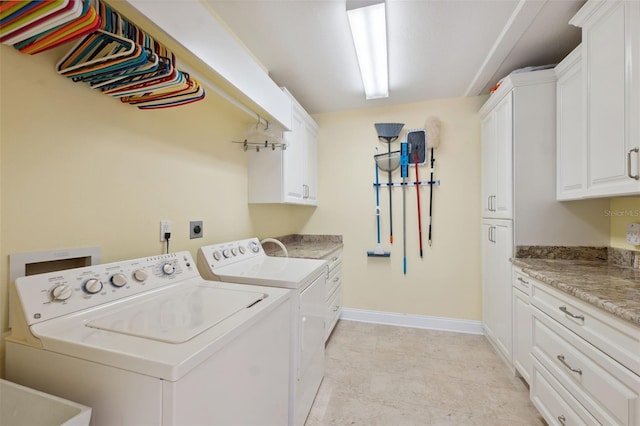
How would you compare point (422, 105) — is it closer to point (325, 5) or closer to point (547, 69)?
point (547, 69)

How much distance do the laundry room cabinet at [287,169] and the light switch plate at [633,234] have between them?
7.78 feet

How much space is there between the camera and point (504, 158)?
210cm

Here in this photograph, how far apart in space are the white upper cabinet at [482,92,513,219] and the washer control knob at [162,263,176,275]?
2308 millimetres

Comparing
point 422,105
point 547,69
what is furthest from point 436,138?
point 547,69

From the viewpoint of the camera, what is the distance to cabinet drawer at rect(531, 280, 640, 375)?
0.94 m

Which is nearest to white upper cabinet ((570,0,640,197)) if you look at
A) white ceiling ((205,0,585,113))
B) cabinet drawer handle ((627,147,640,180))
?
cabinet drawer handle ((627,147,640,180))

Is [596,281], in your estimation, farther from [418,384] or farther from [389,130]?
[389,130]

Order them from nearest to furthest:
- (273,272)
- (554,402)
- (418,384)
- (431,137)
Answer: (554,402) → (273,272) → (418,384) → (431,137)

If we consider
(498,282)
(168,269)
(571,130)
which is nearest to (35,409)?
(168,269)

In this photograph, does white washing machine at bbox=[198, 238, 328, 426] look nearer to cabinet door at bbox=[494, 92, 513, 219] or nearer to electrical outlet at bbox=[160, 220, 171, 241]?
electrical outlet at bbox=[160, 220, 171, 241]

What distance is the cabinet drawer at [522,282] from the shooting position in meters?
1.70

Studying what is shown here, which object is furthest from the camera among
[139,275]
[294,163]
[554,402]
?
[294,163]

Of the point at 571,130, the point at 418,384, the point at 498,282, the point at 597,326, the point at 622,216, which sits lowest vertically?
the point at 418,384

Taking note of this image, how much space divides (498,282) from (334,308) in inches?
58.5
